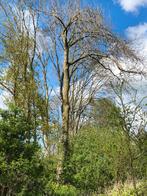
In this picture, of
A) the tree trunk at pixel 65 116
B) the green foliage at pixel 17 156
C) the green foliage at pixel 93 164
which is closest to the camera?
the green foliage at pixel 17 156

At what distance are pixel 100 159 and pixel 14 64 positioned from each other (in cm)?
539

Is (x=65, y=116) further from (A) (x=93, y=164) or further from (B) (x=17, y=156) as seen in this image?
(B) (x=17, y=156)

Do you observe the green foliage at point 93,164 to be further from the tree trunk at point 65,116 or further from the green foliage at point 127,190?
the green foliage at point 127,190

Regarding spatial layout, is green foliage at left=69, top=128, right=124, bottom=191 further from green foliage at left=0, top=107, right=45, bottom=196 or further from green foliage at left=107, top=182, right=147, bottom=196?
green foliage at left=0, top=107, right=45, bottom=196

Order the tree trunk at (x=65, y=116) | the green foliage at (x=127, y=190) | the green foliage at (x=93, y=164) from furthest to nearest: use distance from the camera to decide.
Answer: the tree trunk at (x=65, y=116) < the green foliage at (x=93, y=164) < the green foliage at (x=127, y=190)

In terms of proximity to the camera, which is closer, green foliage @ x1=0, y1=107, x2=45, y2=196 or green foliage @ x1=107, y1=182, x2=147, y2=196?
green foliage @ x1=0, y1=107, x2=45, y2=196

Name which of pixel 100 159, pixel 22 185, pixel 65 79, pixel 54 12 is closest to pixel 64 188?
pixel 100 159

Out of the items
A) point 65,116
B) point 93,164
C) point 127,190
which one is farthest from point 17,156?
point 65,116

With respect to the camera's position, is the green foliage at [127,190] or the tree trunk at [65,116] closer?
the green foliage at [127,190]

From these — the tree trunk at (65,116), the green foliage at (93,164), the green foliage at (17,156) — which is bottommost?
the green foliage at (17,156)

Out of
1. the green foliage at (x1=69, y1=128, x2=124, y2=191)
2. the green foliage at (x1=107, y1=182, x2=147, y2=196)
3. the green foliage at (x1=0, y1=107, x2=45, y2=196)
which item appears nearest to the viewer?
the green foliage at (x1=0, y1=107, x2=45, y2=196)

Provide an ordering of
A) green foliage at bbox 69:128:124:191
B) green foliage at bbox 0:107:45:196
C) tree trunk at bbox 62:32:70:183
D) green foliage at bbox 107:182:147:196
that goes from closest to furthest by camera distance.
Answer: green foliage at bbox 0:107:45:196 < green foliage at bbox 107:182:147:196 < green foliage at bbox 69:128:124:191 < tree trunk at bbox 62:32:70:183

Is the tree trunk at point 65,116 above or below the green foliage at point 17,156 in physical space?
above

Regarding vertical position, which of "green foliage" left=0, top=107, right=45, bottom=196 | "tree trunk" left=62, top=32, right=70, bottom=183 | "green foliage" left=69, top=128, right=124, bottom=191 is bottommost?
"green foliage" left=0, top=107, right=45, bottom=196
